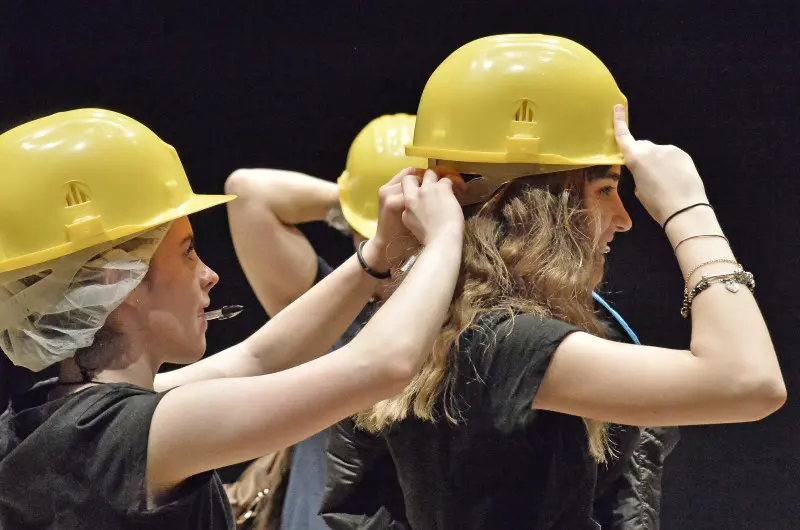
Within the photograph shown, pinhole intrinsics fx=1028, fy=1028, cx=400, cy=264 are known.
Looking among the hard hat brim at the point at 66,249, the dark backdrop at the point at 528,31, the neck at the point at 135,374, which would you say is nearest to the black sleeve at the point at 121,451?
the neck at the point at 135,374

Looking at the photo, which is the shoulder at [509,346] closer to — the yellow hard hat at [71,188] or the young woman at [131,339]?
the young woman at [131,339]

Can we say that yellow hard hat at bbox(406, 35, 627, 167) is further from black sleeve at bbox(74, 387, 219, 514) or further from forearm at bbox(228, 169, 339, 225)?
forearm at bbox(228, 169, 339, 225)

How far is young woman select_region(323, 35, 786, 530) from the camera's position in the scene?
3.97 ft

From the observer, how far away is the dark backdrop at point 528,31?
2559mm

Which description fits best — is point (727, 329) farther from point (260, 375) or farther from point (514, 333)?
point (260, 375)

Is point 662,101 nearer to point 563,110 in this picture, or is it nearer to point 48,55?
point 563,110

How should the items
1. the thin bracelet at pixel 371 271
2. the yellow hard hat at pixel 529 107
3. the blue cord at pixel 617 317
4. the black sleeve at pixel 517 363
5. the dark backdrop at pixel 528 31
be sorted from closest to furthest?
the black sleeve at pixel 517 363 → the yellow hard hat at pixel 529 107 → the thin bracelet at pixel 371 271 → the blue cord at pixel 617 317 → the dark backdrop at pixel 528 31

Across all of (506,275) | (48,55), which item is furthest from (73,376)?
(48,55)

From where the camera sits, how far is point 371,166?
243 centimetres

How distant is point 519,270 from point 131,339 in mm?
519

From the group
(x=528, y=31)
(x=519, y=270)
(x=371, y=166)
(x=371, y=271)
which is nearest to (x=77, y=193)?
(x=371, y=271)

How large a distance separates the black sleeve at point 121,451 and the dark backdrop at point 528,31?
172 centimetres

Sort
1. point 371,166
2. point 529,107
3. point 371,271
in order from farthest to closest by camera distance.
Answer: point 371,166, point 371,271, point 529,107

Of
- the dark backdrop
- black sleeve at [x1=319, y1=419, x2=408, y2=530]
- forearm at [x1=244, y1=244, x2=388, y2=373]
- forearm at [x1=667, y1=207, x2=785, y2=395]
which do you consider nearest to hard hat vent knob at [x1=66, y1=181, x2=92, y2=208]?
forearm at [x1=244, y1=244, x2=388, y2=373]
